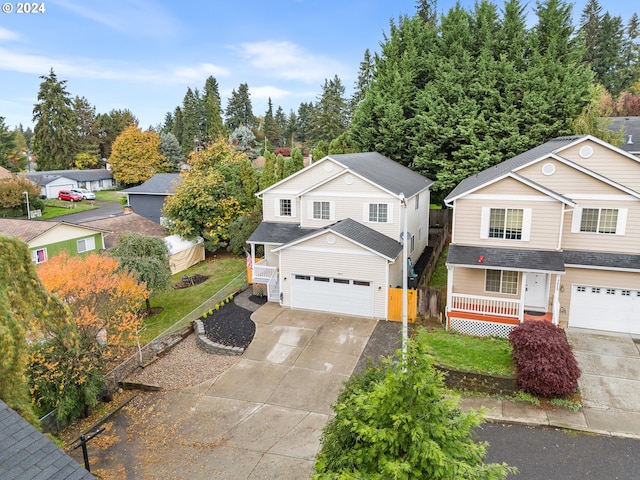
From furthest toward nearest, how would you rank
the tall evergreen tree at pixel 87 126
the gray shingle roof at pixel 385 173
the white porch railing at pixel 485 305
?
the tall evergreen tree at pixel 87 126
the gray shingle roof at pixel 385 173
the white porch railing at pixel 485 305

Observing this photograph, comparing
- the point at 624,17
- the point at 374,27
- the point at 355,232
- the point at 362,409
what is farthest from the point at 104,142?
the point at 624,17

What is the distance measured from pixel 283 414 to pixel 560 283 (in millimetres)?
12801

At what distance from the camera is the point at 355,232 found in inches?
812

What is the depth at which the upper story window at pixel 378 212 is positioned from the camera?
22.0 m

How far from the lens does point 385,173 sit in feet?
83.8

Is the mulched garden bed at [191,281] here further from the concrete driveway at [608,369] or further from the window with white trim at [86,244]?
the concrete driveway at [608,369]

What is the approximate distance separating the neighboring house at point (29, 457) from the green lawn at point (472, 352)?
11.4 m

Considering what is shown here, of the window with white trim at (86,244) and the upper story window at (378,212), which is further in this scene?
the window with white trim at (86,244)

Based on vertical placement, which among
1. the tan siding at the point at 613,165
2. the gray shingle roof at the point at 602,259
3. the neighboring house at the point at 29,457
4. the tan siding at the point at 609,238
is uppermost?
the tan siding at the point at 613,165

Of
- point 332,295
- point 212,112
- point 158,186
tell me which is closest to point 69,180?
point 212,112

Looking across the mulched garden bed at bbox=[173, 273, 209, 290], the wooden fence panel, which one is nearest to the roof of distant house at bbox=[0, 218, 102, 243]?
the mulched garden bed at bbox=[173, 273, 209, 290]

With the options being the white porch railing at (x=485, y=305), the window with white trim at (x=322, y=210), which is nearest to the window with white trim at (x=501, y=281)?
the white porch railing at (x=485, y=305)

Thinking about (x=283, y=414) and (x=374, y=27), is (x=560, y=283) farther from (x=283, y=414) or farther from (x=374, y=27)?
(x=374, y=27)

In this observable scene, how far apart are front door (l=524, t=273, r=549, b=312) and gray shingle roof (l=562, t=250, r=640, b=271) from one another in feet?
4.20
